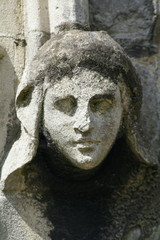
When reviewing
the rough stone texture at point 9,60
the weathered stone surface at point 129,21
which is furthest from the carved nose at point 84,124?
the weathered stone surface at point 129,21

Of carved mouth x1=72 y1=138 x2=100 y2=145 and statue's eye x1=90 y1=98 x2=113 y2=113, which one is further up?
statue's eye x1=90 y1=98 x2=113 y2=113

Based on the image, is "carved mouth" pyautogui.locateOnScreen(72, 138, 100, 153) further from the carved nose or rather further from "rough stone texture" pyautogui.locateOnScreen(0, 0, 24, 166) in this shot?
"rough stone texture" pyautogui.locateOnScreen(0, 0, 24, 166)

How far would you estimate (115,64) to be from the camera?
2.27 m

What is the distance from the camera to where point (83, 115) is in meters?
2.23

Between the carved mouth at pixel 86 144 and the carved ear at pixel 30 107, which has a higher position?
the carved ear at pixel 30 107

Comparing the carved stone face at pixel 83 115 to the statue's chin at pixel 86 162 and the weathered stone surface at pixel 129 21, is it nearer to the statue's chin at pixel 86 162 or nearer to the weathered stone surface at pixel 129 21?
the statue's chin at pixel 86 162

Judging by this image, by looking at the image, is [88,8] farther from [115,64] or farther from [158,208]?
[158,208]

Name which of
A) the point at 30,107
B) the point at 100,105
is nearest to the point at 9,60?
the point at 30,107

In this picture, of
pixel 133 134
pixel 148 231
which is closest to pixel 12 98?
pixel 133 134

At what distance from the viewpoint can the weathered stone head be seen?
225 centimetres

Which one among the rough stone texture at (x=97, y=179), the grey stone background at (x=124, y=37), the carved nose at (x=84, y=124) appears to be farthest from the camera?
the grey stone background at (x=124, y=37)

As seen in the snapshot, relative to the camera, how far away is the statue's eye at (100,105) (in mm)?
2260

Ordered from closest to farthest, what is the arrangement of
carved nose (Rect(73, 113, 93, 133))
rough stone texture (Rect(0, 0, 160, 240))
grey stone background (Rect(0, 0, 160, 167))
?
carved nose (Rect(73, 113, 93, 133)) → rough stone texture (Rect(0, 0, 160, 240)) → grey stone background (Rect(0, 0, 160, 167))

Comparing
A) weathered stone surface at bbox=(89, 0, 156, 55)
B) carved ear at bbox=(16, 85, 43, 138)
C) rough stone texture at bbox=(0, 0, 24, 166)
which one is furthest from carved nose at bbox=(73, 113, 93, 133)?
weathered stone surface at bbox=(89, 0, 156, 55)
